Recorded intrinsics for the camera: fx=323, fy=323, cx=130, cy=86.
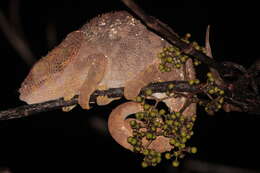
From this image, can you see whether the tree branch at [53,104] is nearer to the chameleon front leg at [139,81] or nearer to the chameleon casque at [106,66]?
the chameleon front leg at [139,81]

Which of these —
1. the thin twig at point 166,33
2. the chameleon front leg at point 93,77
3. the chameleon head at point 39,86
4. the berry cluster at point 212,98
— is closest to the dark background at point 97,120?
the chameleon head at point 39,86

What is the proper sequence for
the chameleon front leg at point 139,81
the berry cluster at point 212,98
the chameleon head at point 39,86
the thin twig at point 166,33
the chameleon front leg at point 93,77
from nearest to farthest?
the thin twig at point 166,33 → the berry cluster at point 212,98 → the chameleon front leg at point 139,81 → the chameleon front leg at point 93,77 → the chameleon head at point 39,86

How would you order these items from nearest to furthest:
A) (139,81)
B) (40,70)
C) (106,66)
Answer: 1. (139,81)
2. (106,66)
3. (40,70)

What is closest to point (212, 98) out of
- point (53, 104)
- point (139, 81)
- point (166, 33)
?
point (166, 33)

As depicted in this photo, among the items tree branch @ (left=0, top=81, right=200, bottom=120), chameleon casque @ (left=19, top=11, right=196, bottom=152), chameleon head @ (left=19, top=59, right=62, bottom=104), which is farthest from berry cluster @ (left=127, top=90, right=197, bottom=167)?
chameleon head @ (left=19, top=59, right=62, bottom=104)

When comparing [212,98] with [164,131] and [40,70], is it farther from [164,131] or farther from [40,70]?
[40,70]

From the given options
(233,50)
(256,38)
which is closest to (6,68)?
(233,50)

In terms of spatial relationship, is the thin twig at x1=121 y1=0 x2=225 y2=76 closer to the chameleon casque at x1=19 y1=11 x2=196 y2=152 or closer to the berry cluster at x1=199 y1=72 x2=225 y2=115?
the berry cluster at x1=199 y1=72 x2=225 y2=115

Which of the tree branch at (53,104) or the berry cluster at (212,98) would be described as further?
the tree branch at (53,104)
